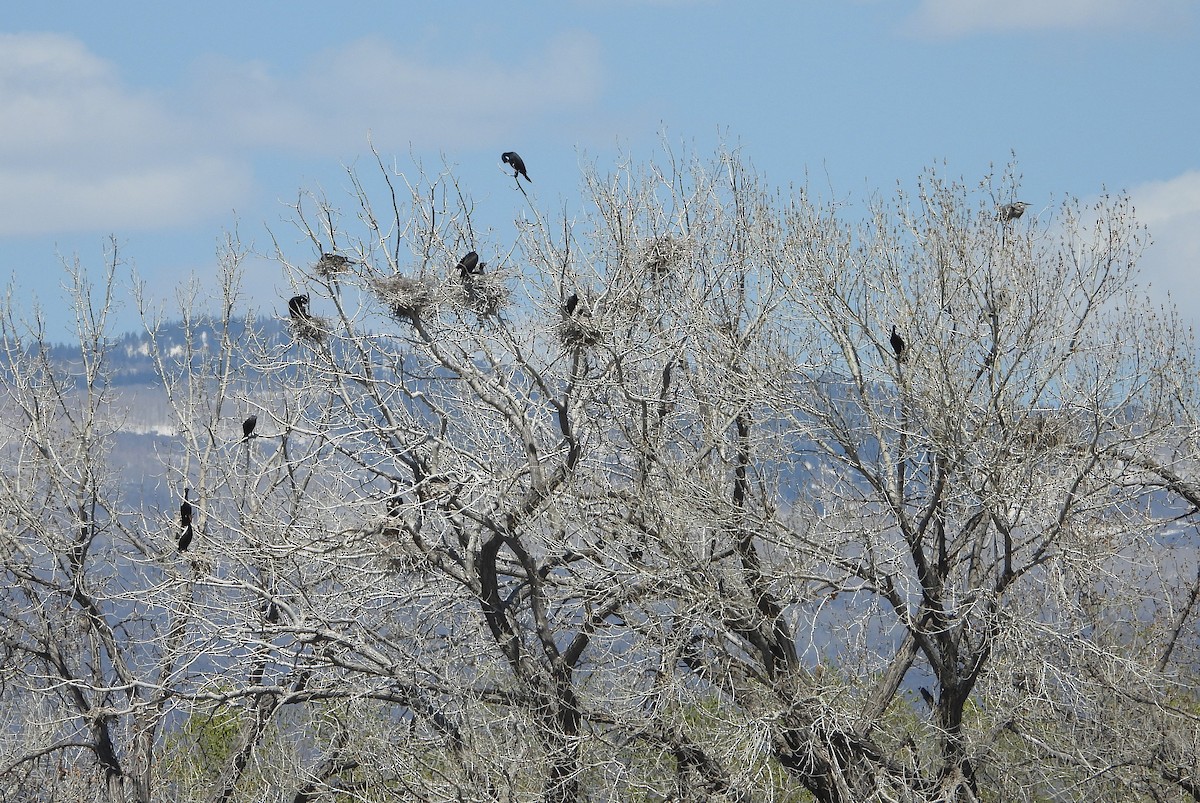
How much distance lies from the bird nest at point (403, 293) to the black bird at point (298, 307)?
1.64 m

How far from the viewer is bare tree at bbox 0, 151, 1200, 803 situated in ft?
44.7

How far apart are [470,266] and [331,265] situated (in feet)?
5.42

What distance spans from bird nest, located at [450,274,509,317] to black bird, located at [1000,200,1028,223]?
5480 mm

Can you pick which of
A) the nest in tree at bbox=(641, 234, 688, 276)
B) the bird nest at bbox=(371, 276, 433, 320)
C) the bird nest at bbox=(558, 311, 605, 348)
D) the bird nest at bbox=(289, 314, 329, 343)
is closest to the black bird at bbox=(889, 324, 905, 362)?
the nest in tree at bbox=(641, 234, 688, 276)

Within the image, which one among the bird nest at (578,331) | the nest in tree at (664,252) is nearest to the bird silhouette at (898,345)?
the nest in tree at (664,252)

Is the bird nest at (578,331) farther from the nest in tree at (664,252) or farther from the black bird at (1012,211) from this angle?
the black bird at (1012,211)

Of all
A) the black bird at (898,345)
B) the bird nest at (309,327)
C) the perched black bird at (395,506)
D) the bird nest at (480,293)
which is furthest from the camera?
the black bird at (898,345)

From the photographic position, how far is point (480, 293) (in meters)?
12.7

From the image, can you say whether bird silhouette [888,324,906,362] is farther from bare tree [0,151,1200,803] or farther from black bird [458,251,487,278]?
black bird [458,251,487,278]

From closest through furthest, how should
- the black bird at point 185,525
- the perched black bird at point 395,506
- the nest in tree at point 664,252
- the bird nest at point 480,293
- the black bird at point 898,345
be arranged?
the bird nest at point 480,293 → the perched black bird at point 395,506 → the black bird at point 898,345 → the nest in tree at point 664,252 → the black bird at point 185,525

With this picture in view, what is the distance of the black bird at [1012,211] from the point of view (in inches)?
561

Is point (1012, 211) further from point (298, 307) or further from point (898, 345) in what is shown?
point (298, 307)

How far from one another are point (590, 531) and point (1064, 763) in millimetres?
6637

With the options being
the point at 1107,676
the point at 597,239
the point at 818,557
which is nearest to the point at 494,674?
the point at 818,557
